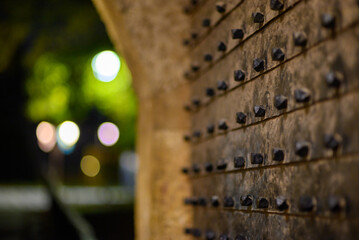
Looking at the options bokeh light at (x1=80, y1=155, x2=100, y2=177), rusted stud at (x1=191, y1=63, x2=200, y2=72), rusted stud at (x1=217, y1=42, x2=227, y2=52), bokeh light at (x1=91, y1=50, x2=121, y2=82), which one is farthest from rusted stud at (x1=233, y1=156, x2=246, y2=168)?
bokeh light at (x1=80, y1=155, x2=100, y2=177)

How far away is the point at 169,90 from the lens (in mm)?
4242

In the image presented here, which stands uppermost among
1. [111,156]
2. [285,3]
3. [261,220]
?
[111,156]

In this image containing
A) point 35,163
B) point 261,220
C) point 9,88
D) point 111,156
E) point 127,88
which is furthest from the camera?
point 111,156

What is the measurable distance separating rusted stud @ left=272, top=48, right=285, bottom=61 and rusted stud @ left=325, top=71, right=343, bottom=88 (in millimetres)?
484

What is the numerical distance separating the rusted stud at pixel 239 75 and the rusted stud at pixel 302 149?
0.84 meters

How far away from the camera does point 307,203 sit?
6.41 feet

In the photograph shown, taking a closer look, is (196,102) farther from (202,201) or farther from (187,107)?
(202,201)

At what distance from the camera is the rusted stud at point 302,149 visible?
2.00 meters

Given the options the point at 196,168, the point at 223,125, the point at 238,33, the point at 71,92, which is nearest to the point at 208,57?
the point at 223,125

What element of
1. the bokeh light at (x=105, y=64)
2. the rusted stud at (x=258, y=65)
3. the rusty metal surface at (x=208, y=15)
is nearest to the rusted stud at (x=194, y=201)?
the rusty metal surface at (x=208, y=15)

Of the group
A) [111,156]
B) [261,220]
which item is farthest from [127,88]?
[261,220]

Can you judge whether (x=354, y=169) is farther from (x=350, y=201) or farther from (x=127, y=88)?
(x=127, y=88)

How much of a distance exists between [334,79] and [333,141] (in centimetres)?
21

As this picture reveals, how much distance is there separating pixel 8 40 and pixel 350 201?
9.46m
